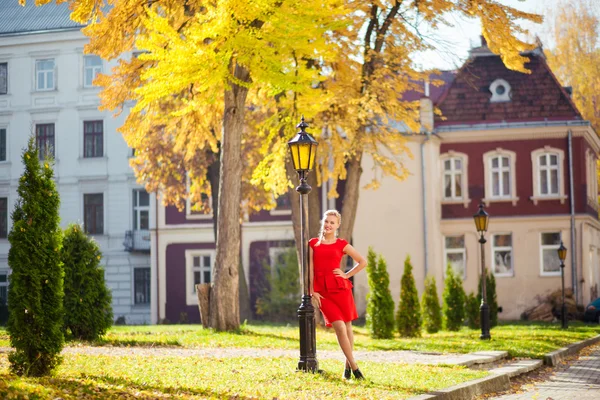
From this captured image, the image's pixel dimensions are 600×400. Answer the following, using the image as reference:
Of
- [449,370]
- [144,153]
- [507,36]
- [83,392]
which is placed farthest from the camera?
[144,153]

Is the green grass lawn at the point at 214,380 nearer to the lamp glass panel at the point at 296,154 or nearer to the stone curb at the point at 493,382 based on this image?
the stone curb at the point at 493,382

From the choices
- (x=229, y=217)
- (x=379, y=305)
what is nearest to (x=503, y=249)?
(x=379, y=305)

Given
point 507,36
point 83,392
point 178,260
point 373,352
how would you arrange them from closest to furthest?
point 83,392 < point 373,352 < point 507,36 < point 178,260

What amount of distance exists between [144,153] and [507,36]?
12.6 meters

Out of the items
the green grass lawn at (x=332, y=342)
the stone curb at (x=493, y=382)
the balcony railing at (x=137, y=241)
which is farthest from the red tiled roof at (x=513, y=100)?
the stone curb at (x=493, y=382)

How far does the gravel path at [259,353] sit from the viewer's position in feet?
50.7

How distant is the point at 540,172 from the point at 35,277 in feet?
109

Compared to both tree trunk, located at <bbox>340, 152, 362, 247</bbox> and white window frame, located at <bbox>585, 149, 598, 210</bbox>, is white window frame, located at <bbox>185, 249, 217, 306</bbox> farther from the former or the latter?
tree trunk, located at <bbox>340, 152, 362, 247</bbox>

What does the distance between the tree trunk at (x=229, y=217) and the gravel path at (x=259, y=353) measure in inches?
151

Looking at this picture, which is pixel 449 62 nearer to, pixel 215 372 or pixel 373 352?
pixel 373 352

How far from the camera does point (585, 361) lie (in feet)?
60.4

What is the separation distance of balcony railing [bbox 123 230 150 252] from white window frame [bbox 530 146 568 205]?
16.5 m

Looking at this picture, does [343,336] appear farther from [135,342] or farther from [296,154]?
[135,342]

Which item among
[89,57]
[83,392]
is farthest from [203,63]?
[89,57]
